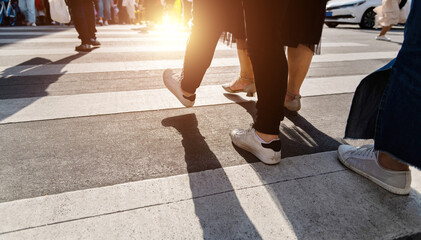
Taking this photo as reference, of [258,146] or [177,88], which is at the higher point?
[177,88]

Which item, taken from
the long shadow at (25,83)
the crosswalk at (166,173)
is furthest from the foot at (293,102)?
the long shadow at (25,83)

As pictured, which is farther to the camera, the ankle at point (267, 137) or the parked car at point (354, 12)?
the parked car at point (354, 12)

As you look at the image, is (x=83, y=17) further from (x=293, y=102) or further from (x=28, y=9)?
(x=28, y=9)

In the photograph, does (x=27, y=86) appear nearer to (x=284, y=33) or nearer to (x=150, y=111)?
(x=150, y=111)

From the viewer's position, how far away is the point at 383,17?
6.96 m

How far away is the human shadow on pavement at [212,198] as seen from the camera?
1276mm

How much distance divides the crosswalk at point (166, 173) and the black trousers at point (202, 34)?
409 mm

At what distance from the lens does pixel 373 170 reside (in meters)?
1.63

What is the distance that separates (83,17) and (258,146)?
4416 mm

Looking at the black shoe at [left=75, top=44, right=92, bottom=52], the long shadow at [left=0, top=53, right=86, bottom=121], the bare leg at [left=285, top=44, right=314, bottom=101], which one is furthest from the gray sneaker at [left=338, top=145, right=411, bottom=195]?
the black shoe at [left=75, top=44, right=92, bottom=52]

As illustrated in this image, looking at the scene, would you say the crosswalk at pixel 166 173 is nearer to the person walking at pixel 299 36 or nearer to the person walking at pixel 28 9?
the person walking at pixel 299 36

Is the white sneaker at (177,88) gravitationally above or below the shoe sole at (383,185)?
above

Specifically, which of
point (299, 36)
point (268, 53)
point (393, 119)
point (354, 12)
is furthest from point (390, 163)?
point (354, 12)

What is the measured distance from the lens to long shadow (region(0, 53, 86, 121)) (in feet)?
8.76
